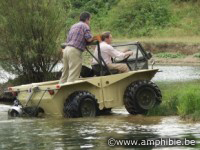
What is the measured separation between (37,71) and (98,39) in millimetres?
7544

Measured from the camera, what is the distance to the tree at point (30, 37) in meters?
22.2

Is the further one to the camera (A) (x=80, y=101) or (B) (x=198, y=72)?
(B) (x=198, y=72)

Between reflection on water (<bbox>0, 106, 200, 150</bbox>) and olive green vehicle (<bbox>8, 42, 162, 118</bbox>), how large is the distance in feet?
0.96

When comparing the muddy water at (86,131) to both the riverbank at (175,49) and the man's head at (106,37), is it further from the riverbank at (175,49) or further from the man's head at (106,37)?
the riverbank at (175,49)

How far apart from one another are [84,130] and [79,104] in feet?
6.53

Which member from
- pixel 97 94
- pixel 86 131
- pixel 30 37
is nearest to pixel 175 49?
pixel 30 37

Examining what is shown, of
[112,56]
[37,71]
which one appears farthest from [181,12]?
[112,56]

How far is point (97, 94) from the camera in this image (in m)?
15.6

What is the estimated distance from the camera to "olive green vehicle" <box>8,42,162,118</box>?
15.2m

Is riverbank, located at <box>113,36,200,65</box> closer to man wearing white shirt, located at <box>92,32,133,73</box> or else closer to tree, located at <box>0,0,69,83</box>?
tree, located at <box>0,0,69,83</box>

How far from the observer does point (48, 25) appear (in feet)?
73.5

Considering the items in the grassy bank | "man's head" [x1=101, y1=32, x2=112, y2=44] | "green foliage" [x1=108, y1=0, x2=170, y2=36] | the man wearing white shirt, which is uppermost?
"green foliage" [x1=108, y1=0, x2=170, y2=36]

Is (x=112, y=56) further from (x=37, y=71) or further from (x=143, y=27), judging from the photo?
(x=143, y=27)

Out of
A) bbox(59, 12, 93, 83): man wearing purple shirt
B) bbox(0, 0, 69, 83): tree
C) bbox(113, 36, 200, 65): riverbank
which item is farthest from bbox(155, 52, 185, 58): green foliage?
bbox(59, 12, 93, 83): man wearing purple shirt
